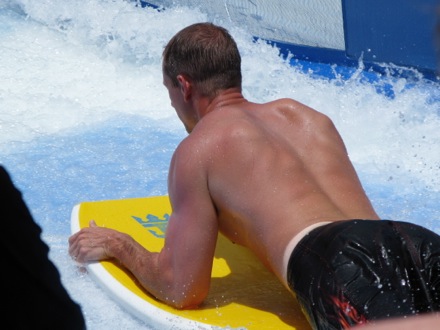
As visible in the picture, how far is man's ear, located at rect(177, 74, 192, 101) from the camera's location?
8.64 ft

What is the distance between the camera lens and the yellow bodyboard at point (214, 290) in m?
2.47

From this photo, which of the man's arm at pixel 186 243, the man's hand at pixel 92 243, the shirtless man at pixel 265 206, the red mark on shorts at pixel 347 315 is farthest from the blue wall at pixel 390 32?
the red mark on shorts at pixel 347 315

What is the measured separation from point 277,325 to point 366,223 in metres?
0.47

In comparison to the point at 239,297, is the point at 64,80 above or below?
below

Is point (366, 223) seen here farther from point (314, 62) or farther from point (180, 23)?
point (180, 23)

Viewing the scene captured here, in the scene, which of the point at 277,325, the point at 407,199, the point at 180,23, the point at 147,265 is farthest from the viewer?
the point at 180,23

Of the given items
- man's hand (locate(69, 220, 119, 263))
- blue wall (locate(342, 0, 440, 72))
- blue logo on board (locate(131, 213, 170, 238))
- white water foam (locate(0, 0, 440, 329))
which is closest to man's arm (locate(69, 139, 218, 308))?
white water foam (locate(0, 0, 440, 329))

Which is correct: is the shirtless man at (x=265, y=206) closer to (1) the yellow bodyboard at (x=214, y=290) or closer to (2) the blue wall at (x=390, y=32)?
(1) the yellow bodyboard at (x=214, y=290)

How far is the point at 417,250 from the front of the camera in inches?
82.9

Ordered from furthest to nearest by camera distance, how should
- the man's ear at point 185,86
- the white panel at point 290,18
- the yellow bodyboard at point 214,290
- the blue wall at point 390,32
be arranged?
the white panel at point 290,18 < the blue wall at point 390,32 < the man's ear at point 185,86 < the yellow bodyboard at point 214,290

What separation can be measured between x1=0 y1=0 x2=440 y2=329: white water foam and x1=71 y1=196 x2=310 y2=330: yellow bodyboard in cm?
8

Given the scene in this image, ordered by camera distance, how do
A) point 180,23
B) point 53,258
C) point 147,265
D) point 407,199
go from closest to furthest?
1. point 147,265
2. point 53,258
3. point 407,199
4. point 180,23

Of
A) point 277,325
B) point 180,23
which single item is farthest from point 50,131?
point 277,325

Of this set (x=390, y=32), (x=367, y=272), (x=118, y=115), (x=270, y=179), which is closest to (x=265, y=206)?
(x=270, y=179)
